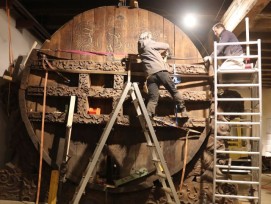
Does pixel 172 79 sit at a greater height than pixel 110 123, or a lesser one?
greater

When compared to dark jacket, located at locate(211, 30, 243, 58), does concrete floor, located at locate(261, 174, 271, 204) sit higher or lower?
lower

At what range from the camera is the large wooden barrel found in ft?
13.5

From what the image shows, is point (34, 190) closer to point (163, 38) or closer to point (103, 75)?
point (103, 75)

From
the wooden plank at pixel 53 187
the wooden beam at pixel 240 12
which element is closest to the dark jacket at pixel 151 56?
the wooden beam at pixel 240 12

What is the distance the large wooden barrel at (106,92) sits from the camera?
4.11 meters

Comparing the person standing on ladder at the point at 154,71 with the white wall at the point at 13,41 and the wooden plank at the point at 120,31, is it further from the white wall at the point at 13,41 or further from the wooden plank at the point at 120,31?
the white wall at the point at 13,41

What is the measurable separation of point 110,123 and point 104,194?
1205mm

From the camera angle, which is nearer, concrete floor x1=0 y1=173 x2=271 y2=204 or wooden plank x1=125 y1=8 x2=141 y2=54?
concrete floor x1=0 y1=173 x2=271 y2=204

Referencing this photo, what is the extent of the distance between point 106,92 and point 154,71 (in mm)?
820

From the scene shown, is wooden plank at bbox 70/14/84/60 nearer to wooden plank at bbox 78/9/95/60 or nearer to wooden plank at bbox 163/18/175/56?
wooden plank at bbox 78/9/95/60

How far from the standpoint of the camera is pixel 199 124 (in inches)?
161

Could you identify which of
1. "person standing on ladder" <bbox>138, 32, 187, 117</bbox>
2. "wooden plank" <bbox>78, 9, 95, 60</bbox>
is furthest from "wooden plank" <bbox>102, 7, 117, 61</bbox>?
"person standing on ladder" <bbox>138, 32, 187, 117</bbox>

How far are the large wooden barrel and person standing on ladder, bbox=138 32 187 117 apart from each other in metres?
0.24

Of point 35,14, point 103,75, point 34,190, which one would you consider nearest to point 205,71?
point 103,75
